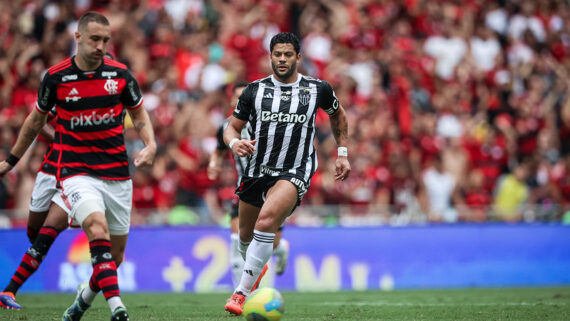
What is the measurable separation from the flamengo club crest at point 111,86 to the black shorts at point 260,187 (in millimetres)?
1779

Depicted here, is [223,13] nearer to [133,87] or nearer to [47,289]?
[47,289]

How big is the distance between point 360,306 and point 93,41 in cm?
477

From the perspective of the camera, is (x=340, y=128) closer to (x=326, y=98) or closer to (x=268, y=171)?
(x=326, y=98)

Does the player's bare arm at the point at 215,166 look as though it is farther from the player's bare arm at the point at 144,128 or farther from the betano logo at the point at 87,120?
the betano logo at the point at 87,120

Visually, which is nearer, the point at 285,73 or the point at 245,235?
the point at 285,73

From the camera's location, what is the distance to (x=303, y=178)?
324 inches

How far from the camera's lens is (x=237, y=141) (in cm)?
792

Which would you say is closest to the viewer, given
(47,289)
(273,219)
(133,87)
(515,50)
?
(133,87)

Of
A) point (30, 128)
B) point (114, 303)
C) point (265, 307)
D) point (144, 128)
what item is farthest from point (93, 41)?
point (265, 307)

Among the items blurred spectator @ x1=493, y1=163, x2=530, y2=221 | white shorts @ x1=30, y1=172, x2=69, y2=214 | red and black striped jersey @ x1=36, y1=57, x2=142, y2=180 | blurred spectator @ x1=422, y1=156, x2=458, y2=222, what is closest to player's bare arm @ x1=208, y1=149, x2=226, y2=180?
white shorts @ x1=30, y1=172, x2=69, y2=214

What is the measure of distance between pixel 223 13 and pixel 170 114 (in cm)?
391

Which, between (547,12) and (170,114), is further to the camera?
(547,12)

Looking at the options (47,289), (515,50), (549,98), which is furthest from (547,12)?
(47,289)

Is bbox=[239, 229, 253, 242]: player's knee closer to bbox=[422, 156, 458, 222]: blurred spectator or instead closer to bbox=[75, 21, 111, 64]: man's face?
bbox=[75, 21, 111, 64]: man's face
